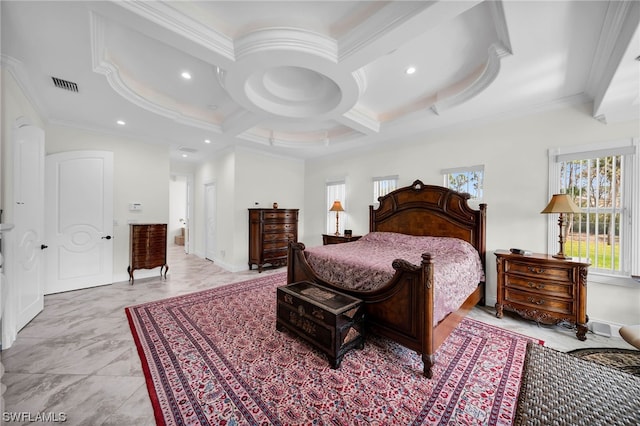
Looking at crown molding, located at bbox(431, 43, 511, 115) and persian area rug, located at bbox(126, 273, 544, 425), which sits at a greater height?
crown molding, located at bbox(431, 43, 511, 115)

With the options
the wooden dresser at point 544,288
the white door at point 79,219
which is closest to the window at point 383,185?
the wooden dresser at point 544,288

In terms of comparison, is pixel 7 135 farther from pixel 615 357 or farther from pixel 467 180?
pixel 615 357

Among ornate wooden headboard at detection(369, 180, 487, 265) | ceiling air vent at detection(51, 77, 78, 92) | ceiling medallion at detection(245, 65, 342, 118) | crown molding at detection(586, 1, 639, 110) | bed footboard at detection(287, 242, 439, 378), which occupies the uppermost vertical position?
ceiling medallion at detection(245, 65, 342, 118)

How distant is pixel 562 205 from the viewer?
267cm

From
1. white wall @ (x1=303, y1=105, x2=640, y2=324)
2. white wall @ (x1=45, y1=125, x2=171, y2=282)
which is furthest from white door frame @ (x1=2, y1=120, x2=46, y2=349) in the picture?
white wall @ (x1=303, y1=105, x2=640, y2=324)

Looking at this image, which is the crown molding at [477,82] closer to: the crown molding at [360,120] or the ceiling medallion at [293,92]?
the crown molding at [360,120]

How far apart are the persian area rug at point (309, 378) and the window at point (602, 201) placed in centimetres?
146

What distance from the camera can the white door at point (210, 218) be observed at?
6.21 meters

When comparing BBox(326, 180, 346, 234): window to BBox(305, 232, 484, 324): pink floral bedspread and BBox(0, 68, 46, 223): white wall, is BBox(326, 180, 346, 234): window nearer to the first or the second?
BBox(305, 232, 484, 324): pink floral bedspread

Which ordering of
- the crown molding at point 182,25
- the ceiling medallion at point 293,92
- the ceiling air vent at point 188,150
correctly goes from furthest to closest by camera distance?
1. the ceiling air vent at point 188,150
2. the ceiling medallion at point 293,92
3. the crown molding at point 182,25

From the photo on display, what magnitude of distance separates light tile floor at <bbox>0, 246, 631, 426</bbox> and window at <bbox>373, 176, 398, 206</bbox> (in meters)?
2.43

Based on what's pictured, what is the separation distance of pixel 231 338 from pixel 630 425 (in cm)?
301

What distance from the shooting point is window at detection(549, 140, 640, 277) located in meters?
2.62

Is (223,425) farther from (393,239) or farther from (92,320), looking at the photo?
(393,239)
